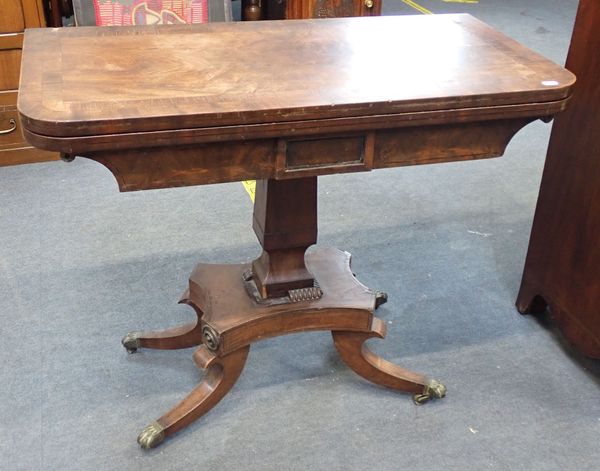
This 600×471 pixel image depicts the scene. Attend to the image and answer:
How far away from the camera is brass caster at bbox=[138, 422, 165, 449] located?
141cm

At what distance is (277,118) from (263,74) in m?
0.17

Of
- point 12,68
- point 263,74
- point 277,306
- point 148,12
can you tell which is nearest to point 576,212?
point 277,306

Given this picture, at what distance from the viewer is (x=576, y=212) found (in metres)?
1.62

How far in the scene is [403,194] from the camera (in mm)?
2402

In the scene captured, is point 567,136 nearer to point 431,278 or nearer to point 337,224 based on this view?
point 431,278

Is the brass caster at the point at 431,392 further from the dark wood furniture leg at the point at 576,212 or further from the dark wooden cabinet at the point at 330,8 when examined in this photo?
the dark wooden cabinet at the point at 330,8

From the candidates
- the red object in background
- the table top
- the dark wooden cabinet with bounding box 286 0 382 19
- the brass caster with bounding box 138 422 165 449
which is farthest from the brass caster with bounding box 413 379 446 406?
the dark wooden cabinet with bounding box 286 0 382 19

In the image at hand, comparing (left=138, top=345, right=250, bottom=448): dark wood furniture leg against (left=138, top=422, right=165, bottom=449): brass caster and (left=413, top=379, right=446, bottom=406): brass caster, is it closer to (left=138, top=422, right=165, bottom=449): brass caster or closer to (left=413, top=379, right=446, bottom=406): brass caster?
(left=138, top=422, right=165, bottom=449): brass caster

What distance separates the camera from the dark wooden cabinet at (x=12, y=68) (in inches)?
90.9

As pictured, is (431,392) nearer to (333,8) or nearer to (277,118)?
(277,118)

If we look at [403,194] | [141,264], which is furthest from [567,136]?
[141,264]

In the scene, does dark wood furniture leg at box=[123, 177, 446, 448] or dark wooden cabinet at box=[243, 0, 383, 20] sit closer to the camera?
dark wood furniture leg at box=[123, 177, 446, 448]

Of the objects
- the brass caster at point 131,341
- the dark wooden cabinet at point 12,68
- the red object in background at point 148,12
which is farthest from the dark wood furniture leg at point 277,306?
the dark wooden cabinet at point 12,68

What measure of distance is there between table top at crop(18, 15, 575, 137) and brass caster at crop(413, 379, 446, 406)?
652 millimetres
